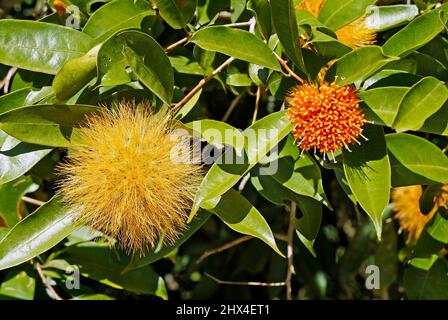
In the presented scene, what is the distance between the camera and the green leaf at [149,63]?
124cm

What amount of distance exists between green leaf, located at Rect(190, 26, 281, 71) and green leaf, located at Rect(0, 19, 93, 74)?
29 cm

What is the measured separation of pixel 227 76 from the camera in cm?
156

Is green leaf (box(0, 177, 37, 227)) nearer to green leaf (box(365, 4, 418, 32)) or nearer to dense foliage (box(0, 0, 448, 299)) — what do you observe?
dense foliage (box(0, 0, 448, 299))

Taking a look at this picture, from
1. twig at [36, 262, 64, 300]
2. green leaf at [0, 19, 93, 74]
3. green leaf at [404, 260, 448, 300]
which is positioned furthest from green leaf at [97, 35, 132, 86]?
green leaf at [404, 260, 448, 300]

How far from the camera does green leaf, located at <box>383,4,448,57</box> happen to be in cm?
126

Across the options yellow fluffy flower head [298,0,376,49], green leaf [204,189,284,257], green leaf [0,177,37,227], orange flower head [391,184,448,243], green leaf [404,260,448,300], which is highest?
yellow fluffy flower head [298,0,376,49]

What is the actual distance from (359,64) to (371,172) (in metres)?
0.22

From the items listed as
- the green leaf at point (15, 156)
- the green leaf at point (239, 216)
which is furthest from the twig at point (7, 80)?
the green leaf at point (239, 216)

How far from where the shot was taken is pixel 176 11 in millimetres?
1442

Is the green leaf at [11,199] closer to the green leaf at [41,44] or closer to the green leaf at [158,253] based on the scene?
the green leaf at [158,253]
